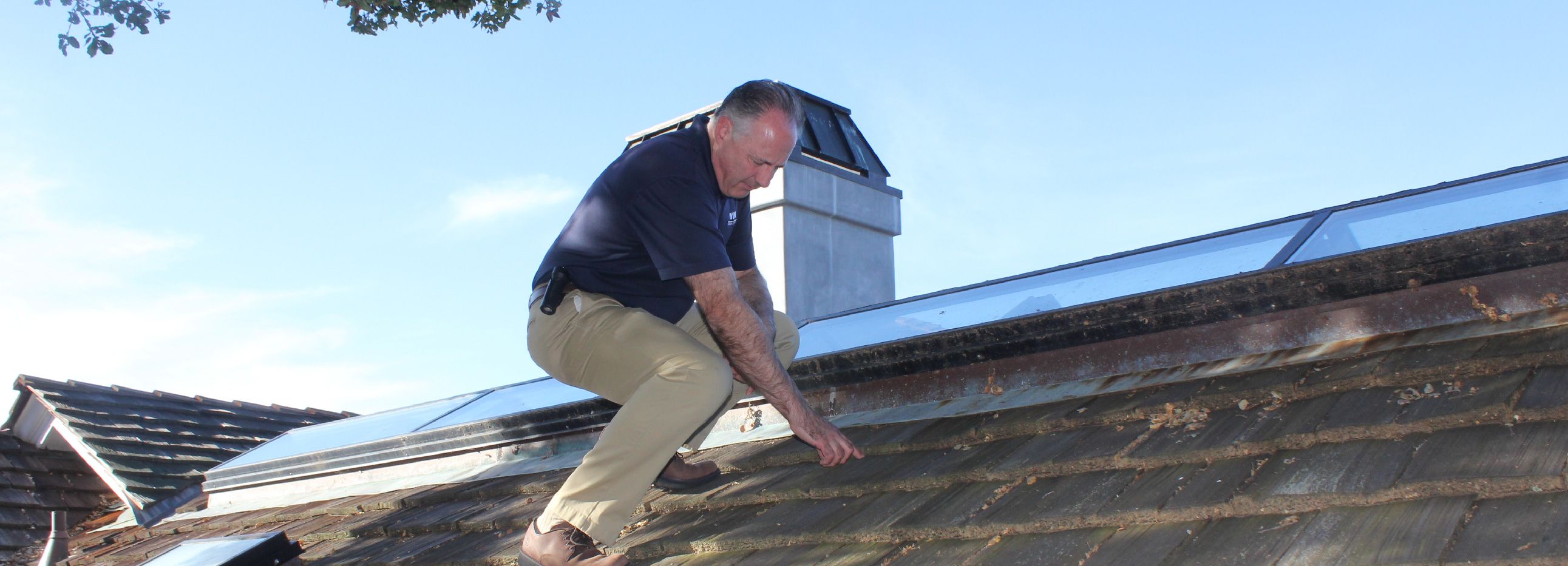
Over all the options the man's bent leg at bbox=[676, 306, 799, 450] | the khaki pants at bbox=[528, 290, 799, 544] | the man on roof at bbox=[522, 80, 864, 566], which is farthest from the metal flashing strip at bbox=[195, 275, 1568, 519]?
the khaki pants at bbox=[528, 290, 799, 544]

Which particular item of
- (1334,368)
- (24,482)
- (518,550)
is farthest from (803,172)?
(24,482)

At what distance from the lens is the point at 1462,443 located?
5.92 feet

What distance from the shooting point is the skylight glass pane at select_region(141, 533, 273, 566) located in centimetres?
312

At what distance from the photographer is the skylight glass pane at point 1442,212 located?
8.50ft

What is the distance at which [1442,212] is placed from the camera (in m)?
2.85

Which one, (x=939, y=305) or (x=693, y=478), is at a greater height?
(x=939, y=305)

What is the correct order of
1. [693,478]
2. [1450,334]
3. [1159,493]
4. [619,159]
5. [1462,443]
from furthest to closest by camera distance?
[693,478]
[619,159]
[1450,334]
[1159,493]
[1462,443]

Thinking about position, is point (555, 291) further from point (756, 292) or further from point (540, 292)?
point (756, 292)

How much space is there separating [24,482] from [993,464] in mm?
8739

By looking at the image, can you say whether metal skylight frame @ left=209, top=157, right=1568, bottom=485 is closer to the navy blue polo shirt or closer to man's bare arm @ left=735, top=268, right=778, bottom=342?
man's bare arm @ left=735, top=268, right=778, bottom=342

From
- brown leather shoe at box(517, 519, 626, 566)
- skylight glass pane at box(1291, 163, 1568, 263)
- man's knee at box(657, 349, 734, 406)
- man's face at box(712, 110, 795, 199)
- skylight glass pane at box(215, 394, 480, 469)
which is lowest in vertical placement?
brown leather shoe at box(517, 519, 626, 566)

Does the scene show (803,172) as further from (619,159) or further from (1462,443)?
(1462,443)

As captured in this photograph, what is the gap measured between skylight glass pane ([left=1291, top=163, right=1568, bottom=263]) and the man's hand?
1.18 meters

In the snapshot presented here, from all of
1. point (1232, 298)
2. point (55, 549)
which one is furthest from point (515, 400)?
point (1232, 298)
